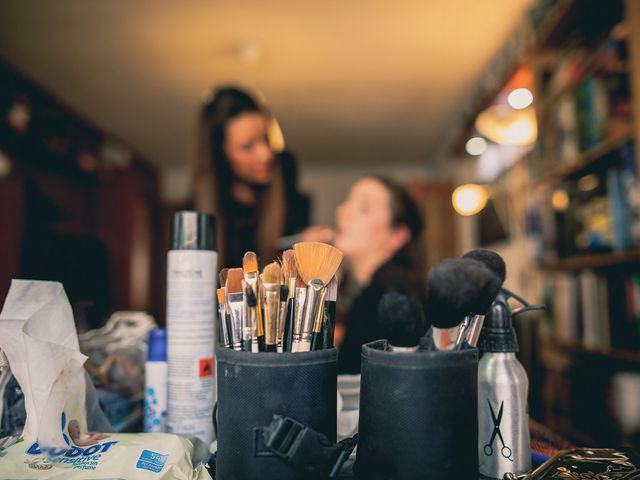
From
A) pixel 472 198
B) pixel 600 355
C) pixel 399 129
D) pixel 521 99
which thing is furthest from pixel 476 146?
pixel 600 355

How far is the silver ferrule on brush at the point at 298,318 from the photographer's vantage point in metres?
0.43

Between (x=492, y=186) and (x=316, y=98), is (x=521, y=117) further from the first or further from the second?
(x=316, y=98)

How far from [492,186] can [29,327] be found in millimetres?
3031

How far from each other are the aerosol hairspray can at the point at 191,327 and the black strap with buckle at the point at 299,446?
0.19 m

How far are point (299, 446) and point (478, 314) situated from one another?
0.61 feet

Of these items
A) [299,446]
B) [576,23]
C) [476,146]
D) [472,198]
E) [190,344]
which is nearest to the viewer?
[299,446]

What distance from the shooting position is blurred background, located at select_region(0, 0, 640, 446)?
5.17ft

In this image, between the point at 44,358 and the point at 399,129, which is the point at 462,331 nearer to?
the point at 44,358

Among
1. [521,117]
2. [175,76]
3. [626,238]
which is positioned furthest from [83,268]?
[175,76]

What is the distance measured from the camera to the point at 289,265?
1.52 ft

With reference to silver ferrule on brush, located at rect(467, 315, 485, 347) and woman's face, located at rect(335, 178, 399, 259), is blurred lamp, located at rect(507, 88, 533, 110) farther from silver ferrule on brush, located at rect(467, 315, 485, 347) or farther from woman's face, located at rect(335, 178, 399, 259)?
silver ferrule on brush, located at rect(467, 315, 485, 347)

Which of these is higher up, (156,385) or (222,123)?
(222,123)

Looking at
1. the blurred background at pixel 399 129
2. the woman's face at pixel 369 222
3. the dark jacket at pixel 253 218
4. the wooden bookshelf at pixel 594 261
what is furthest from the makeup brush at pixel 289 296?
the wooden bookshelf at pixel 594 261

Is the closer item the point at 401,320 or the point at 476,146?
the point at 401,320
